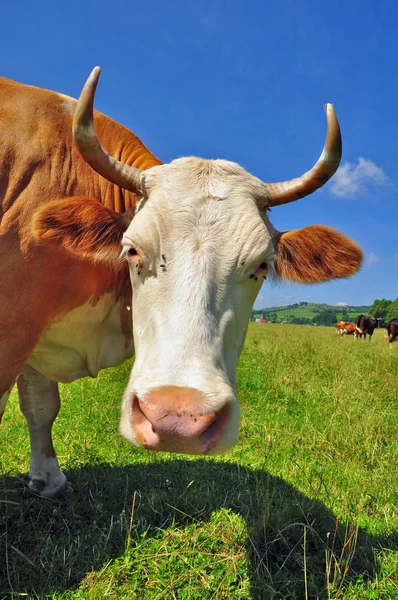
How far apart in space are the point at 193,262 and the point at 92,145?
1.14m

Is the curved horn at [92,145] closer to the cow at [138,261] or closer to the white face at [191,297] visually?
the cow at [138,261]

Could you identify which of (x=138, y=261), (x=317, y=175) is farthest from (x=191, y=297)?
(x=317, y=175)

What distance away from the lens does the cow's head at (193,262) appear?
211 centimetres

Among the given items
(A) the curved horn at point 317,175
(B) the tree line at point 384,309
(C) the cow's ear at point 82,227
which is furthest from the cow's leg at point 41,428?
(B) the tree line at point 384,309

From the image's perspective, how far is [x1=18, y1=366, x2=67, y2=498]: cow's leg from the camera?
13.1 ft

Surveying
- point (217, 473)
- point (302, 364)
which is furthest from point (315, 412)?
point (302, 364)

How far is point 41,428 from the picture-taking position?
4309 mm

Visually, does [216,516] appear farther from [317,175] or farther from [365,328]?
[365,328]

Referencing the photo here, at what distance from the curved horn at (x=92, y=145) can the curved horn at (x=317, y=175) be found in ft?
3.09

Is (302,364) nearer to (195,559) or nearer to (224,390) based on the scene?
(195,559)

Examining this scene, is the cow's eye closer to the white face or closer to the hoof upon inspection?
the white face

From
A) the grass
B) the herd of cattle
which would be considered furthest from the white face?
the grass

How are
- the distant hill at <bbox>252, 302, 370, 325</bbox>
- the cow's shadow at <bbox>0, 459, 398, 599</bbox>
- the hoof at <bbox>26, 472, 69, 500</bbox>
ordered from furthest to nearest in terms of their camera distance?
the distant hill at <bbox>252, 302, 370, 325</bbox> < the hoof at <bbox>26, 472, 69, 500</bbox> < the cow's shadow at <bbox>0, 459, 398, 599</bbox>

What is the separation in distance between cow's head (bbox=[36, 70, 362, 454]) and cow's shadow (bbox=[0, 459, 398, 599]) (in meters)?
1.33
